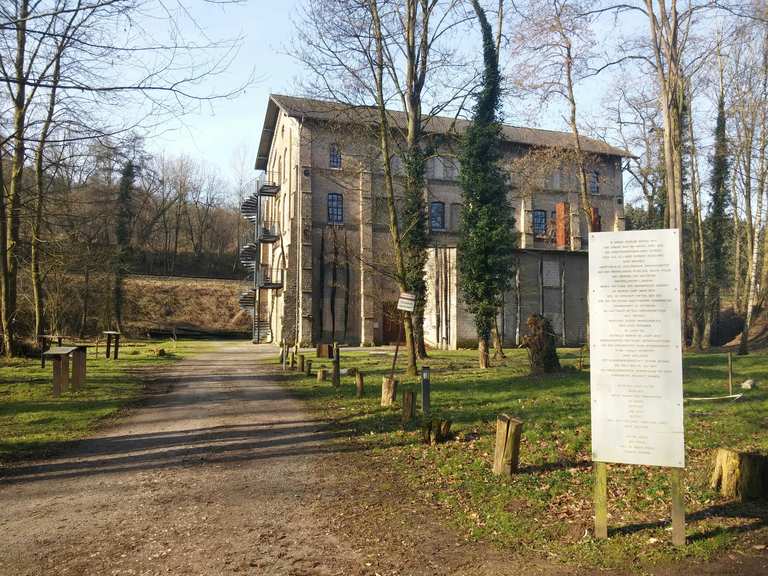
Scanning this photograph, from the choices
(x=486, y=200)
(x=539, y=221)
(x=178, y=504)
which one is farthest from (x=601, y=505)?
(x=539, y=221)

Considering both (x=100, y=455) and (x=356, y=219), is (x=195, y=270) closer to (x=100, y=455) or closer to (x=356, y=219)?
(x=356, y=219)

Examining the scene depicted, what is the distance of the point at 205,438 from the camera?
29.5 ft

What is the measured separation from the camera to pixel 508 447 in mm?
6734

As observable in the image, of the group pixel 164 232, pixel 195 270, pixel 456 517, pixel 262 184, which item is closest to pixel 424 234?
pixel 456 517

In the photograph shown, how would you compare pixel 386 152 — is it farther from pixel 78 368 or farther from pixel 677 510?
pixel 677 510

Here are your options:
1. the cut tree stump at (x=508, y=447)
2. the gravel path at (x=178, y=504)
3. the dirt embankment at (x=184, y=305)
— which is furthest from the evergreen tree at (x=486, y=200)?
the dirt embankment at (x=184, y=305)

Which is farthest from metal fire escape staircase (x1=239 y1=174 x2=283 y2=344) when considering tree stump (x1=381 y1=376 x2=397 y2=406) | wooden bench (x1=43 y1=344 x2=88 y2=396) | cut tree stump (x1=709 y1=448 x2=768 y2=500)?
cut tree stump (x1=709 y1=448 x2=768 y2=500)

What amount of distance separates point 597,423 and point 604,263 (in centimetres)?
127

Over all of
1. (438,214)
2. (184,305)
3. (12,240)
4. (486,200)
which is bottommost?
(184,305)

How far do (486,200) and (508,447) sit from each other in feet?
46.7

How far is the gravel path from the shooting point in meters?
4.55

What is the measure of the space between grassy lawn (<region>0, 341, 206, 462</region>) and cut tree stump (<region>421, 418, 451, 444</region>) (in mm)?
4996

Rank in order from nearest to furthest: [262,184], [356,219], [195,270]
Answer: [356,219] → [262,184] → [195,270]

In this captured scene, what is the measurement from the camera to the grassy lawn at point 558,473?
193 inches
